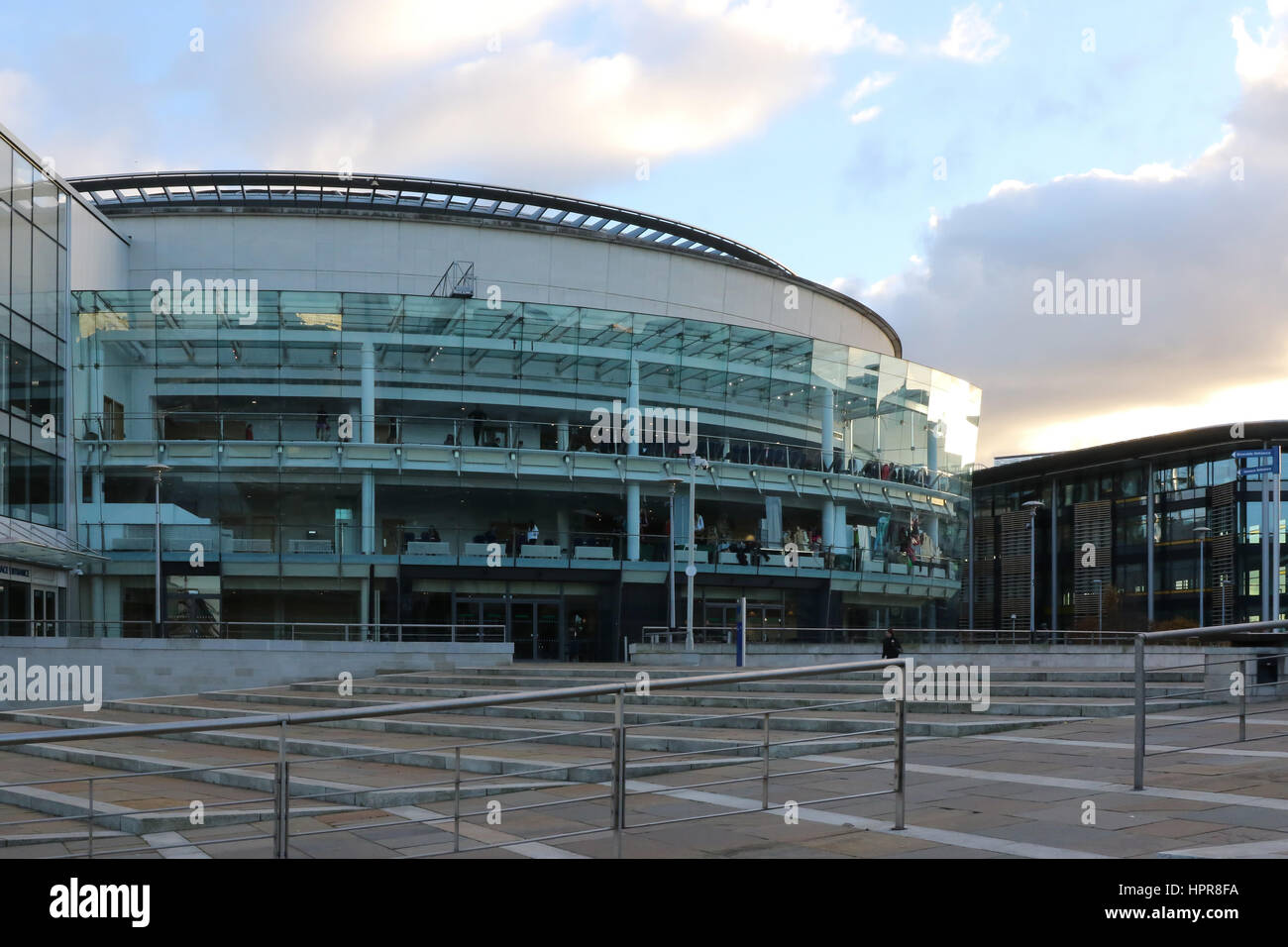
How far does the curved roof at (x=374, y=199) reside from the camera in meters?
48.3

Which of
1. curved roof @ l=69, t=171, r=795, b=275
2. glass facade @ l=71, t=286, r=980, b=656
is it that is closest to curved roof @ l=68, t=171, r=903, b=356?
curved roof @ l=69, t=171, r=795, b=275

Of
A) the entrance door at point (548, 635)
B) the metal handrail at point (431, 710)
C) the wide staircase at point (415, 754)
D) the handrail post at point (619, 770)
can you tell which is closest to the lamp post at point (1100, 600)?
the entrance door at point (548, 635)

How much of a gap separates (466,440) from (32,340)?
1396 cm

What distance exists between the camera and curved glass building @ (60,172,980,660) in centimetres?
4016

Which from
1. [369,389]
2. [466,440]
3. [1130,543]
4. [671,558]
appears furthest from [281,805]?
[1130,543]

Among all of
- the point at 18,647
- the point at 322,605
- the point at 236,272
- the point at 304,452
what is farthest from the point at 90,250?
the point at 18,647

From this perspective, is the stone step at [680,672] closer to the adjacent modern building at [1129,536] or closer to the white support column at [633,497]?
the white support column at [633,497]

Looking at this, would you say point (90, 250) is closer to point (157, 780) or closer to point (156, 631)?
point (156, 631)

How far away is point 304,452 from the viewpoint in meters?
40.8

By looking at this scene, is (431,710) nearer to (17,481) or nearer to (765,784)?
(765,784)

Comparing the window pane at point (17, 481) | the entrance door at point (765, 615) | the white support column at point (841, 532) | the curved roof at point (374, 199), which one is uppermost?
the curved roof at point (374, 199)

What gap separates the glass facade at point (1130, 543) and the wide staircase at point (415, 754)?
1911 inches

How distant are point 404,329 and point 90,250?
38.4ft
